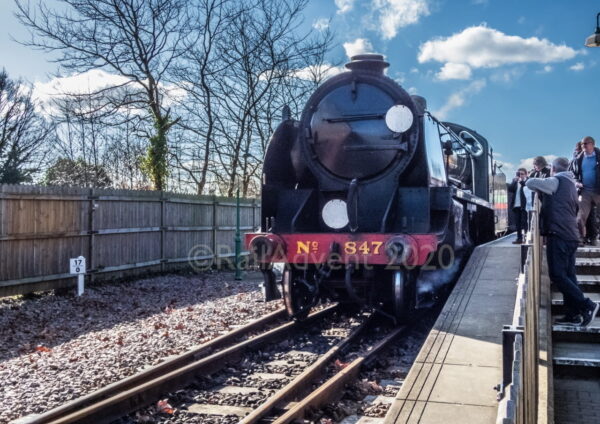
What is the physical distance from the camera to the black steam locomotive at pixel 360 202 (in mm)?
6547

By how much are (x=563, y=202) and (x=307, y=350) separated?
3.06 metres

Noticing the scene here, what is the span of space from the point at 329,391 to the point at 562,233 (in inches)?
113

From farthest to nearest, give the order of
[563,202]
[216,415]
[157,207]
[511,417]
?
[157,207] → [563,202] → [216,415] → [511,417]

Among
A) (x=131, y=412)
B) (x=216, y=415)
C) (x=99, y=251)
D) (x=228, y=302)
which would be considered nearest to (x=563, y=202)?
(x=216, y=415)

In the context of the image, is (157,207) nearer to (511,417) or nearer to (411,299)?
(411,299)

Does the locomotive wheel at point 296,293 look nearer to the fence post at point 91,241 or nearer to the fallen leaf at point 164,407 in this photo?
the fallen leaf at point 164,407

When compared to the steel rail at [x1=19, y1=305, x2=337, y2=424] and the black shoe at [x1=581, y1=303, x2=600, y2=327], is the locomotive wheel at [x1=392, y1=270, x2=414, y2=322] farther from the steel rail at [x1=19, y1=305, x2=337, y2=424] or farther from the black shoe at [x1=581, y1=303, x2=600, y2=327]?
the black shoe at [x1=581, y1=303, x2=600, y2=327]

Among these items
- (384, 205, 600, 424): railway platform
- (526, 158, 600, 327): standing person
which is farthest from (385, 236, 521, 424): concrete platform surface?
(526, 158, 600, 327): standing person

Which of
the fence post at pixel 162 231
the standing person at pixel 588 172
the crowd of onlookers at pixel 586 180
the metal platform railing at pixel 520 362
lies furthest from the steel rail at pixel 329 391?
the fence post at pixel 162 231

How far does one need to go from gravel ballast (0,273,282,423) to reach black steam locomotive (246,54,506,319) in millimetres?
1507

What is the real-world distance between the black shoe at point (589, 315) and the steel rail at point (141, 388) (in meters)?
3.24

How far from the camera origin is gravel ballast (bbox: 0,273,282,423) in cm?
512

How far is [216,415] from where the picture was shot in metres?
4.34

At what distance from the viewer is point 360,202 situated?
7.12 m
